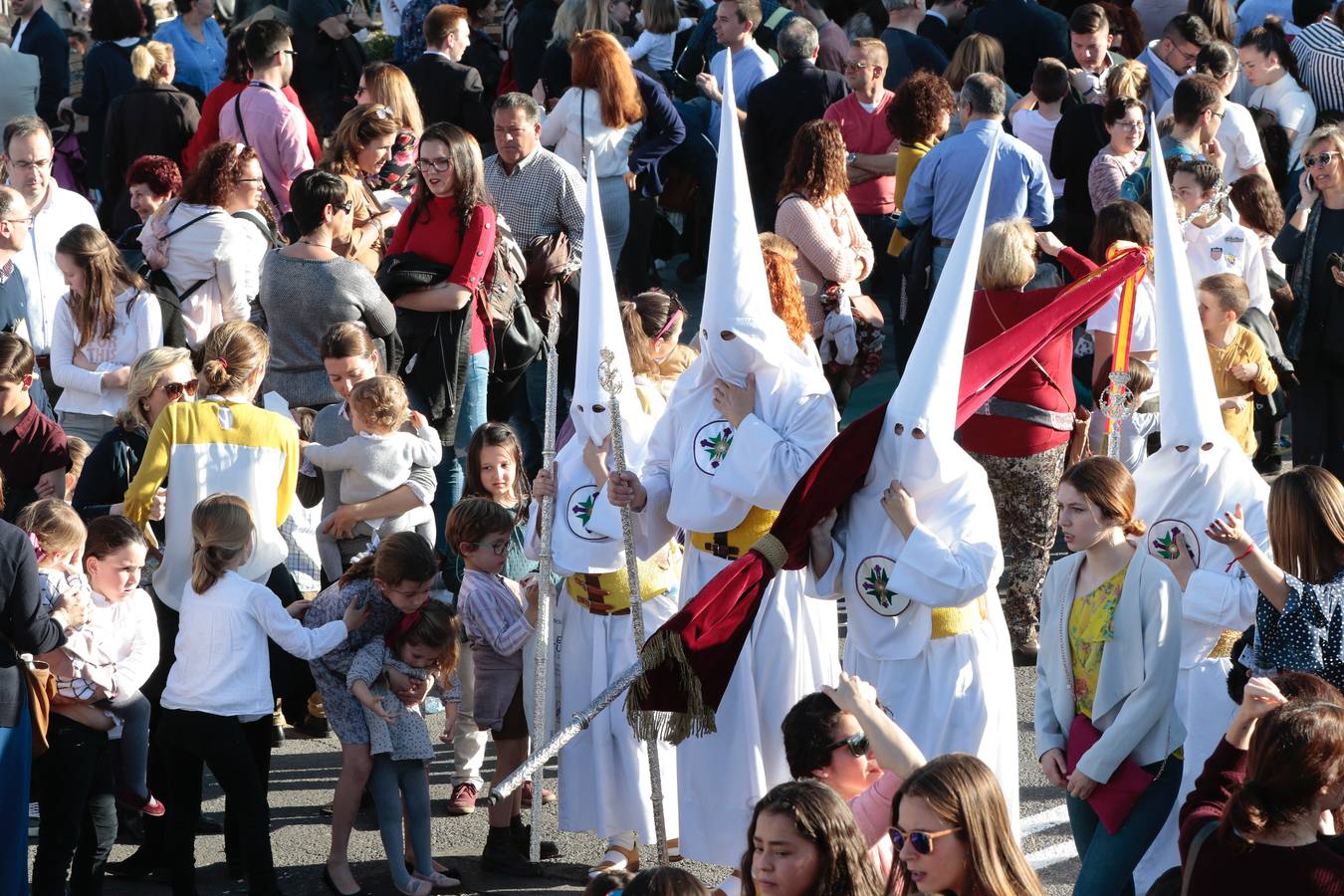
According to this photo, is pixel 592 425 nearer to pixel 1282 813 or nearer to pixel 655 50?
pixel 1282 813

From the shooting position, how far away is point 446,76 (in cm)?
1116

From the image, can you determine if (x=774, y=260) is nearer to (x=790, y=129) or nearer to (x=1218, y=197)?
(x=1218, y=197)

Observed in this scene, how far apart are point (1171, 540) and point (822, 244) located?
3620 millimetres

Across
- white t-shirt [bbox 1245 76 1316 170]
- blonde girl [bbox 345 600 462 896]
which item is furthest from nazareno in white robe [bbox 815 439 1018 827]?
white t-shirt [bbox 1245 76 1316 170]

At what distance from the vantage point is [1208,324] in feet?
25.9

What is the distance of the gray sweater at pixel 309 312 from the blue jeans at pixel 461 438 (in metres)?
0.64

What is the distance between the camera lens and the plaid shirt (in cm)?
898

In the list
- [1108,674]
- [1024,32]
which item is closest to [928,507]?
[1108,674]

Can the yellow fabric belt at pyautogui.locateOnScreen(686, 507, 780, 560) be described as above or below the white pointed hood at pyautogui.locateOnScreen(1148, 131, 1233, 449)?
below

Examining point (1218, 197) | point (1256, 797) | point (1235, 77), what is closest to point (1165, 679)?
point (1256, 797)

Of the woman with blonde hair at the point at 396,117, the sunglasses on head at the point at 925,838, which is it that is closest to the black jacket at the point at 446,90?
the woman with blonde hair at the point at 396,117

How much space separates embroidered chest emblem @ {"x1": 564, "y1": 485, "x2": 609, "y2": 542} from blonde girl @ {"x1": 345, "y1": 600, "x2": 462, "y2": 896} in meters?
0.50

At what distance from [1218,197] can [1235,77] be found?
297 cm

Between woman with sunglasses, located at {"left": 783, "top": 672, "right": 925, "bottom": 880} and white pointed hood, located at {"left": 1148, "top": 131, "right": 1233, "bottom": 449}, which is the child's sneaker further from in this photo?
white pointed hood, located at {"left": 1148, "top": 131, "right": 1233, "bottom": 449}
